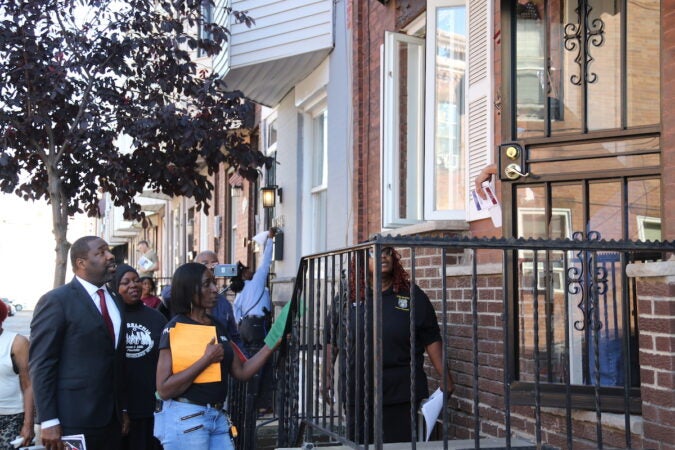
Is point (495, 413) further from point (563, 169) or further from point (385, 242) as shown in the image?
point (385, 242)

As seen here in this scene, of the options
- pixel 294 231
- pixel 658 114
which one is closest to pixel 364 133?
pixel 294 231

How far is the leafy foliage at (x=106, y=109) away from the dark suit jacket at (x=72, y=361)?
4181 mm

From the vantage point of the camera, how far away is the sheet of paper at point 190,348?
449 centimetres

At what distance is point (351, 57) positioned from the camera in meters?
9.09

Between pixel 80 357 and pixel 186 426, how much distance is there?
732mm

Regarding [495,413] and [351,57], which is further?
[351,57]

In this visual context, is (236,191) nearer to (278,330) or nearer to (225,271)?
(225,271)

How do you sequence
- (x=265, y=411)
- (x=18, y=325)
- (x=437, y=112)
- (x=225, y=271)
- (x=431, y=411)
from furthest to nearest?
1. (x=18, y=325)
2. (x=225, y=271)
3. (x=265, y=411)
4. (x=437, y=112)
5. (x=431, y=411)

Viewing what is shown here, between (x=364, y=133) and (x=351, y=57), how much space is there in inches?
39.8

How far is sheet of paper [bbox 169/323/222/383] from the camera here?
4492 millimetres

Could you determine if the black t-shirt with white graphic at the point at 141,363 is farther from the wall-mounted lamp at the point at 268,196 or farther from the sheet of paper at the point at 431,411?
the wall-mounted lamp at the point at 268,196

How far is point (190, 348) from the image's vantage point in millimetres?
4523

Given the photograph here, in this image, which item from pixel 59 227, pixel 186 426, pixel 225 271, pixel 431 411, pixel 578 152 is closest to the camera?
pixel 186 426

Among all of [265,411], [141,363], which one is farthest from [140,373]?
[265,411]
